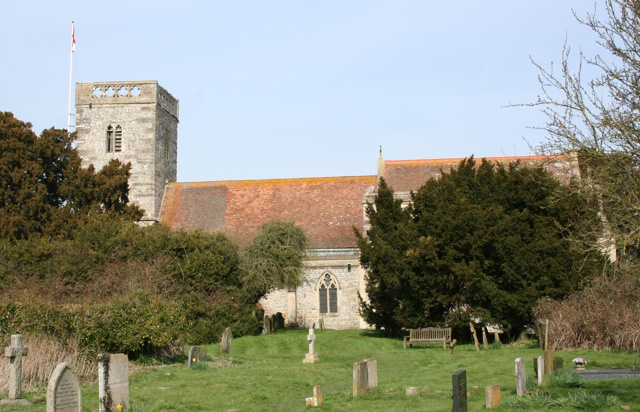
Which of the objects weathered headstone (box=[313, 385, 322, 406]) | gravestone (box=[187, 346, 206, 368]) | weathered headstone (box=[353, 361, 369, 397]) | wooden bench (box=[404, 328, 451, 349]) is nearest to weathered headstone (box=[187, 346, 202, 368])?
gravestone (box=[187, 346, 206, 368])

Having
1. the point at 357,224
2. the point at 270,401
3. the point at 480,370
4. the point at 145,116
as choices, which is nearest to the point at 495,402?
the point at 270,401

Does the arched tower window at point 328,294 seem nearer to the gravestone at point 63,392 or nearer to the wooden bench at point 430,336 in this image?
the wooden bench at point 430,336

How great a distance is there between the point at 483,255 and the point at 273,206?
15.8 m

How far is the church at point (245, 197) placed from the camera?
1339 inches

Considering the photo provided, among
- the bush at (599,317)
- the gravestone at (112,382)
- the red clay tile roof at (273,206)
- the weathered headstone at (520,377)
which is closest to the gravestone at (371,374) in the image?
the weathered headstone at (520,377)

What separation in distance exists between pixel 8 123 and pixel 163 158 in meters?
9.57

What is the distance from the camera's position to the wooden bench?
2175 centimetres

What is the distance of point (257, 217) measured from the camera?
3572 cm

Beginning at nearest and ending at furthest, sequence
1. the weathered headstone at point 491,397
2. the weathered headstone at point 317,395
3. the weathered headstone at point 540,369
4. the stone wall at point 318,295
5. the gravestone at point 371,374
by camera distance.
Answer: the weathered headstone at point 491,397
the weathered headstone at point 317,395
the weathered headstone at point 540,369
the gravestone at point 371,374
the stone wall at point 318,295

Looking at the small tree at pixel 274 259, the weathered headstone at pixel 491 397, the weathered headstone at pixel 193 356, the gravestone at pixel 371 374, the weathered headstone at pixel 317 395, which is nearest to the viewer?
the weathered headstone at pixel 491 397

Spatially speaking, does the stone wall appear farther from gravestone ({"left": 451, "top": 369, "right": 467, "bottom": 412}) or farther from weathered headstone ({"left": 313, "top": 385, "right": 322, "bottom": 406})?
gravestone ({"left": 451, "top": 369, "right": 467, "bottom": 412})

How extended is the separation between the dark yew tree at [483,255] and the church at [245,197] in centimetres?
890

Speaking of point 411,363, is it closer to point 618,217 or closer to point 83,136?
point 618,217

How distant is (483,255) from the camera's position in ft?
74.1
